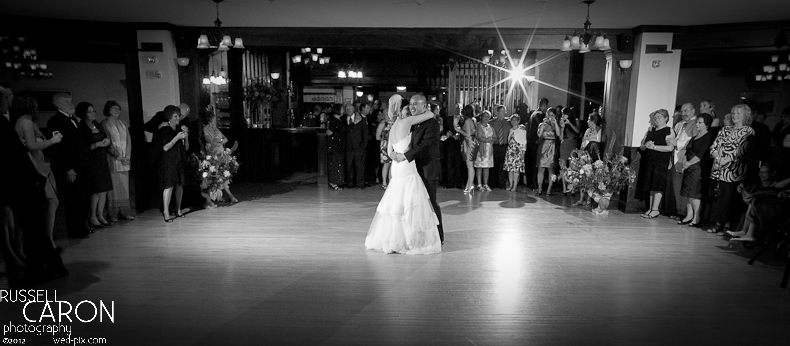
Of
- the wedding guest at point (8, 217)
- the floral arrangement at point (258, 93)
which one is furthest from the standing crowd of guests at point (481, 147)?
the wedding guest at point (8, 217)

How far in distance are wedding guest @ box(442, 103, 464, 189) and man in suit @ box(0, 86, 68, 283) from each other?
6.30 m

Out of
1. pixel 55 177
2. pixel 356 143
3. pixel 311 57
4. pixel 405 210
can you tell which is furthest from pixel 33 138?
pixel 311 57

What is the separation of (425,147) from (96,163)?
12.9 feet

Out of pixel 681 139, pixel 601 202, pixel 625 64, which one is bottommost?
pixel 601 202

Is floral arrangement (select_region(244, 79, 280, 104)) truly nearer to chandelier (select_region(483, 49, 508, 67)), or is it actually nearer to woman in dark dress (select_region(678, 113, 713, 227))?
chandelier (select_region(483, 49, 508, 67))

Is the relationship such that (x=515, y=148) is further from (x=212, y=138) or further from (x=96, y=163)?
(x=96, y=163)

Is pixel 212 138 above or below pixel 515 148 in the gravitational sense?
above

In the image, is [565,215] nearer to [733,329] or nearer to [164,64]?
[733,329]

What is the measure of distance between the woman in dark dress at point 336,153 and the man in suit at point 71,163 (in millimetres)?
4122

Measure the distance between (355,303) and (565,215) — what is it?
4116mm

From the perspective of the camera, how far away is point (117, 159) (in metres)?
6.09

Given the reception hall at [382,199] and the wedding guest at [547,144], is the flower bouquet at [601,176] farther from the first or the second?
the wedding guest at [547,144]

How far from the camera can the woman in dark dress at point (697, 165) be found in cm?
601

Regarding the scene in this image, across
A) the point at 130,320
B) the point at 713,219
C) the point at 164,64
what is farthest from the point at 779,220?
the point at 164,64
